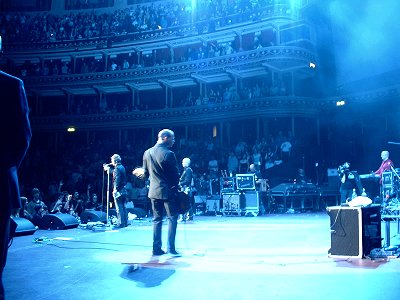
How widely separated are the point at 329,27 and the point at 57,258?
23.6m

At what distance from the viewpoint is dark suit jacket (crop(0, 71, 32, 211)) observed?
2.53 m

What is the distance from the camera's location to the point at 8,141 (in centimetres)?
255

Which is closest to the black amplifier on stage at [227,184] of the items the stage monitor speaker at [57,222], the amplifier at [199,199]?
the amplifier at [199,199]

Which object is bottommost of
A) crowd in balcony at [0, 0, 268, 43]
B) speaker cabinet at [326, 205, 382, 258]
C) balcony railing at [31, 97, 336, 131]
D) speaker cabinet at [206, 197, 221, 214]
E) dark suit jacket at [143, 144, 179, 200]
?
speaker cabinet at [206, 197, 221, 214]

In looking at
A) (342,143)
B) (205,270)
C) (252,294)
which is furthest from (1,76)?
(342,143)

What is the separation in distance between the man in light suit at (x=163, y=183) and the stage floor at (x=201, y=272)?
0.40 metres

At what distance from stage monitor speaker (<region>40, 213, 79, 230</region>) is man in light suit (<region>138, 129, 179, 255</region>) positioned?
534 cm

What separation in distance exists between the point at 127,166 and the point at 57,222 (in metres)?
11.9

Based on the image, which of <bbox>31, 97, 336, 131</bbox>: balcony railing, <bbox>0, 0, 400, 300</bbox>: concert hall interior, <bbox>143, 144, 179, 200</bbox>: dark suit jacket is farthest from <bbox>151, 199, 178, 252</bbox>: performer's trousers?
<bbox>31, 97, 336, 131</bbox>: balcony railing

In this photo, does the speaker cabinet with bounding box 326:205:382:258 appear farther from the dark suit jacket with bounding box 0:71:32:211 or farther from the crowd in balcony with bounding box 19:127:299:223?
the crowd in balcony with bounding box 19:127:299:223

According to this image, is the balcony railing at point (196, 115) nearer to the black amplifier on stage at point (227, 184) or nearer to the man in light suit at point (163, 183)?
the black amplifier on stage at point (227, 184)

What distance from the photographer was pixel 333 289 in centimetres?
380

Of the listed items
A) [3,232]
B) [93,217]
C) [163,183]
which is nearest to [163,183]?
[163,183]

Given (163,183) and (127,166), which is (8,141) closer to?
(163,183)
